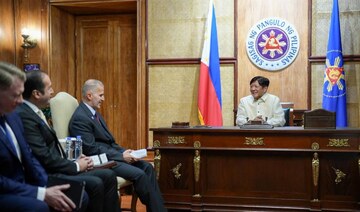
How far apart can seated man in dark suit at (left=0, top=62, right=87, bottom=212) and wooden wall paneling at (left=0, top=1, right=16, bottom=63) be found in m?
4.43

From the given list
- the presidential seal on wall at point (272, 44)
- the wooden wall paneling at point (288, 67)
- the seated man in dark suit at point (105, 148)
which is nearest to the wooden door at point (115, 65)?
the wooden wall paneling at point (288, 67)

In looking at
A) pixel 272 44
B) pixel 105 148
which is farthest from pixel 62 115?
pixel 272 44

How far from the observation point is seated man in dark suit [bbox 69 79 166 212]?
3.56 meters

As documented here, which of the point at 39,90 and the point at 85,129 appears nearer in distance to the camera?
the point at 39,90

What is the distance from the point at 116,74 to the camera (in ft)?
22.7

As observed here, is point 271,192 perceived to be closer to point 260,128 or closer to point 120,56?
point 260,128

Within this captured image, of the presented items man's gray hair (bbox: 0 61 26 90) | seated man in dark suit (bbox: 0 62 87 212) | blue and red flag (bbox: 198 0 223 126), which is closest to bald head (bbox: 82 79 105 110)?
seated man in dark suit (bbox: 0 62 87 212)

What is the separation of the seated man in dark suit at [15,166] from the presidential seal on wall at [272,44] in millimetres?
4155

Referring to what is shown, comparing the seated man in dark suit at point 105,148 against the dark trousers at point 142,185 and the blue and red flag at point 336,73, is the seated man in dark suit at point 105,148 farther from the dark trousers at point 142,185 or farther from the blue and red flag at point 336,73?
the blue and red flag at point 336,73

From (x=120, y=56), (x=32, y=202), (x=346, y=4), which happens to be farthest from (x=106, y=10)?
(x=32, y=202)

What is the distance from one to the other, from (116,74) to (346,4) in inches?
135

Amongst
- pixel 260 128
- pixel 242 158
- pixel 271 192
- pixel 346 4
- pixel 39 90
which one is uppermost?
pixel 346 4

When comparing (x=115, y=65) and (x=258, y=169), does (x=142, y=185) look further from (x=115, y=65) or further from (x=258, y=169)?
(x=115, y=65)

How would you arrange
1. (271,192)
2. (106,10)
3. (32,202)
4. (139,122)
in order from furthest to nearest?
(106,10), (139,122), (271,192), (32,202)
